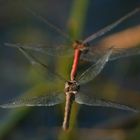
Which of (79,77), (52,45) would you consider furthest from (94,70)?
(52,45)

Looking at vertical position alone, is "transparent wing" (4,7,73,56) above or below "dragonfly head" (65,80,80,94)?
above

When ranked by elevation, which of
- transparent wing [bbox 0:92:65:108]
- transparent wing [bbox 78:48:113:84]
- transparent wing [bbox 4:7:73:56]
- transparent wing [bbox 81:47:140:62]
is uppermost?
transparent wing [bbox 4:7:73:56]

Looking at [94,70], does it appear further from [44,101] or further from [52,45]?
[52,45]

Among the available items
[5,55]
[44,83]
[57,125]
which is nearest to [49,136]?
[57,125]

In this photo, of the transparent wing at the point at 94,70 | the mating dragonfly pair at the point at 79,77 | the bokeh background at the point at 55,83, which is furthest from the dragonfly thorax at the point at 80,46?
the bokeh background at the point at 55,83

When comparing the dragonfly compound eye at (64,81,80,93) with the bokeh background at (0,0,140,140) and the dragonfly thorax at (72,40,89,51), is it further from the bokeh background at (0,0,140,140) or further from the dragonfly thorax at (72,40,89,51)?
the bokeh background at (0,0,140,140)

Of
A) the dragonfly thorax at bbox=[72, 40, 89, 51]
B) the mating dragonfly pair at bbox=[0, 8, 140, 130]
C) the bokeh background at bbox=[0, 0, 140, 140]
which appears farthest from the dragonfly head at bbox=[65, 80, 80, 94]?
the bokeh background at bbox=[0, 0, 140, 140]

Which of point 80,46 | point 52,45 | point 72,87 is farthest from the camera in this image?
point 52,45

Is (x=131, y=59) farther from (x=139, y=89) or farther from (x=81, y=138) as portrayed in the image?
(x=81, y=138)

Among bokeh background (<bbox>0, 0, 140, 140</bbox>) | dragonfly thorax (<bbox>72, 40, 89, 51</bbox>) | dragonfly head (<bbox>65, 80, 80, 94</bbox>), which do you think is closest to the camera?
dragonfly head (<bbox>65, 80, 80, 94</bbox>)
